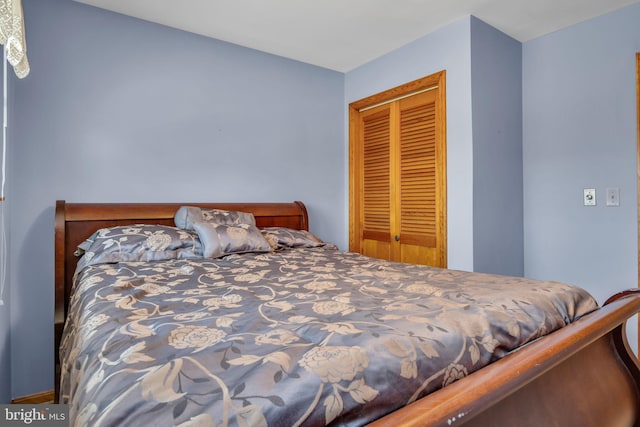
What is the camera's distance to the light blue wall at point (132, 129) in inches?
84.7

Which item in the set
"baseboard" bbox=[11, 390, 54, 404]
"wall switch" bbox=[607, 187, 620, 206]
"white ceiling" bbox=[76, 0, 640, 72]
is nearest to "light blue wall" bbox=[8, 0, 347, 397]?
"baseboard" bbox=[11, 390, 54, 404]

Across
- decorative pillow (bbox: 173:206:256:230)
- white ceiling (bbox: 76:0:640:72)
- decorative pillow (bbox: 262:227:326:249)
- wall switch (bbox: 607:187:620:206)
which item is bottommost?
decorative pillow (bbox: 262:227:326:249)

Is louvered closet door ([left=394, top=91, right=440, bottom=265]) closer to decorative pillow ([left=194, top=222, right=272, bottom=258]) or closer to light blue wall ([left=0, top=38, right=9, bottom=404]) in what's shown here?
decorative pillow ([left=194, top=222, right=272, bottom=258])

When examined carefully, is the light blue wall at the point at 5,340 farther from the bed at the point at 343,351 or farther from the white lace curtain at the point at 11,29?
the white lace curtain at the point at 11,29

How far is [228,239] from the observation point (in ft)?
7.23

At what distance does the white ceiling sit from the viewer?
231 cm

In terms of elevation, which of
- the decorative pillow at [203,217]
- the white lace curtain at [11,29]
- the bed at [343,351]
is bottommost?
the bed at [343,351]

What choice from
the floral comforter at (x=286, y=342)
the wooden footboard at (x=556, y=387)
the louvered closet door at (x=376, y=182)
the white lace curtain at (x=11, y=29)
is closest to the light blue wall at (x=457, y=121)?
the louvered closet door at (x=376, y=182)

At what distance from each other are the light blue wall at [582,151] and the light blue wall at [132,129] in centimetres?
178

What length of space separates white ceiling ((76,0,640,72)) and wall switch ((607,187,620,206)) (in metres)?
1.17

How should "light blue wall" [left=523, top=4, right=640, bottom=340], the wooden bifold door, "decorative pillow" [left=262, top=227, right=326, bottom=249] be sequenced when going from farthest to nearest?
the wooden bifold door, "decorative pillow" [left=262, top=227, right=326, bottom=249], "light blue wall" [left=523, top=4, right=640, bottom=340]

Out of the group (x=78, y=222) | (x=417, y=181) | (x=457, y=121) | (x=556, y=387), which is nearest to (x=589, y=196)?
(x=457, y=121)

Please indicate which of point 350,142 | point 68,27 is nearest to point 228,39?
point 68,27

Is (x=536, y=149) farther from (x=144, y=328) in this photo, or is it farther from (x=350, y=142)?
(x=144, y=328)
